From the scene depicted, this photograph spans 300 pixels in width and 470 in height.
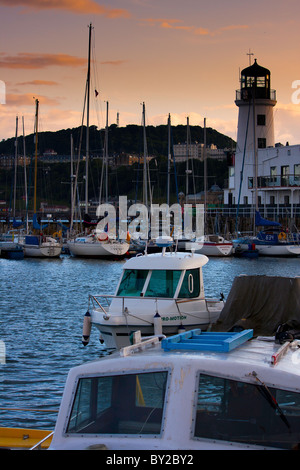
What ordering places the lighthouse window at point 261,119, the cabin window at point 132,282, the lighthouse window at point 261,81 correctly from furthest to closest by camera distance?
the lighthouse window at point 261,81 < the lighthouse window at point 261,119 < the cabin window at point 132,282

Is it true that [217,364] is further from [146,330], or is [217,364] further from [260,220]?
[260,220]

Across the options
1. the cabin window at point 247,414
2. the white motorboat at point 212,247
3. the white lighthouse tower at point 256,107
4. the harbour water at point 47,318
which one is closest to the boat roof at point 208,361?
the cabin window at point 247,414

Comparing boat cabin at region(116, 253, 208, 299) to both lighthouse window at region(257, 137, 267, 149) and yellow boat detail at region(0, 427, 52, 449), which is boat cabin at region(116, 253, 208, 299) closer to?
yellow boat detail at region(0, 427, 52, 449)

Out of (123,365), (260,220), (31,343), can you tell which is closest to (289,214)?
(260,220)

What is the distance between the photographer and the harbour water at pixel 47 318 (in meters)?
16.8

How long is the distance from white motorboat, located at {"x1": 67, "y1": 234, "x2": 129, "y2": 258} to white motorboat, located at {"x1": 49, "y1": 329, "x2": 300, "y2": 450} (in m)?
57.9

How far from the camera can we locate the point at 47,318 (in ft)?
105

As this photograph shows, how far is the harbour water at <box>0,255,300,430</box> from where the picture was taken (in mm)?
16812

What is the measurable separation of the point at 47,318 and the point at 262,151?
5999 cm

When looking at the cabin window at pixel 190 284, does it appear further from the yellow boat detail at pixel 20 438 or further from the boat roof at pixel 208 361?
the boat roof at pixel 208 361

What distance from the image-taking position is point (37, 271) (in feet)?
195

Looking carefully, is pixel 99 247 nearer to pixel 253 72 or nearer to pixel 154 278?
pixel 253 72

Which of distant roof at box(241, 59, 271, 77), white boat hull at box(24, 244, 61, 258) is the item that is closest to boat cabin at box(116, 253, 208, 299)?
white boat hull at box(24, 244, 61, 258)

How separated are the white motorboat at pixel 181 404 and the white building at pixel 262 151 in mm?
78412
